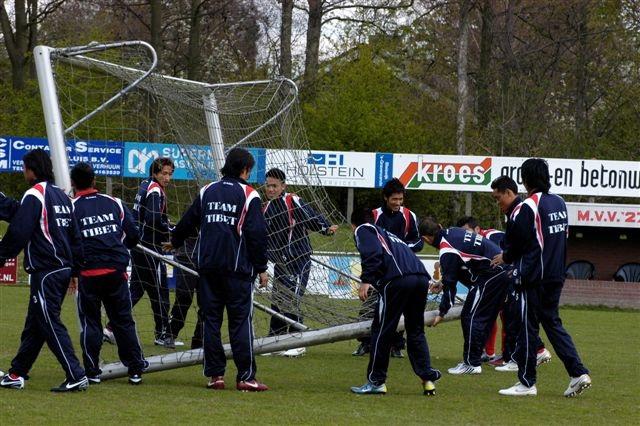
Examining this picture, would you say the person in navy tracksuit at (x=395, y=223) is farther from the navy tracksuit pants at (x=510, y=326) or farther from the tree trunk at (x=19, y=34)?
the tree trunk at (x=19, y=34)

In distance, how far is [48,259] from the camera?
8.68 m

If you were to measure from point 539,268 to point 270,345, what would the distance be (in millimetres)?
2607

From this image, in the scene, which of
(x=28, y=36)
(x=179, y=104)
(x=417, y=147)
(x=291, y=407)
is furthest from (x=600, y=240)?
(x=28, y=36)

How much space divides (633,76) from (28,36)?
Result: 20745 mm

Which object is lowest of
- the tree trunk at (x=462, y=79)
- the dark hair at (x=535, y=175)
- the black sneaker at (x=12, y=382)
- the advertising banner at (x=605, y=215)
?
the black sneaker at (x=12, y=382)

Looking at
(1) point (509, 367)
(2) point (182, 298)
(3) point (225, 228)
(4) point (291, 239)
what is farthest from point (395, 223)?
(3) point (225, 228)

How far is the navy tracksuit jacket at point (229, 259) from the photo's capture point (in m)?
9.02

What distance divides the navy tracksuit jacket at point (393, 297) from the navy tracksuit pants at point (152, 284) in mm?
3682

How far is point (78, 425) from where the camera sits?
7.37 meters

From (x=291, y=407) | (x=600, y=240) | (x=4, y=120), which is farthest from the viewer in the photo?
(x=4, y=120)

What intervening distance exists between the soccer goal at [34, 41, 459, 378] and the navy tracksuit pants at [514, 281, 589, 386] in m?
1.78

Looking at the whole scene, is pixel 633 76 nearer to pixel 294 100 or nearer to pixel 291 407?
pixel 294 100

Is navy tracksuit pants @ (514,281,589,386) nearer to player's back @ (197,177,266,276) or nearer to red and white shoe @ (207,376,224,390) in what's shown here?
player's back @ (197,177,266,276)

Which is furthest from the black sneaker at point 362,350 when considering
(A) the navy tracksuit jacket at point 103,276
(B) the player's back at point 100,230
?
(B) the player's back at point 100,230
